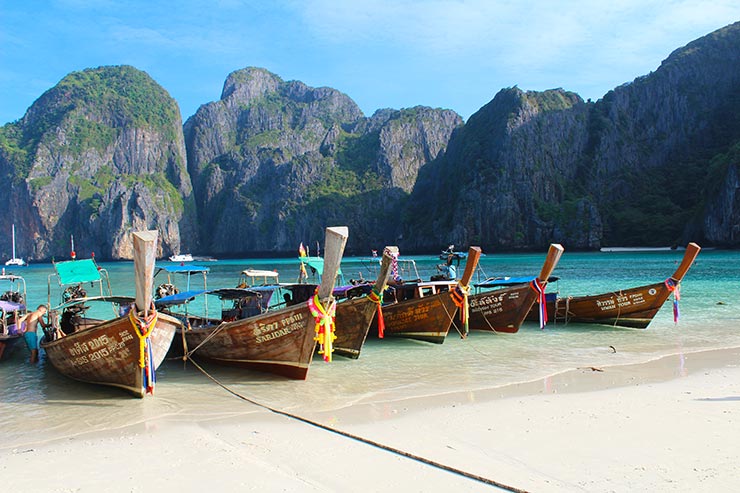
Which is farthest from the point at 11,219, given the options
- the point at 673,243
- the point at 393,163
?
the point at 673,243

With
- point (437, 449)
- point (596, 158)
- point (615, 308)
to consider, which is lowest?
point (437, 449)

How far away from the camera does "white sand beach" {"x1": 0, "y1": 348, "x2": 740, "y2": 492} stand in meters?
5.68

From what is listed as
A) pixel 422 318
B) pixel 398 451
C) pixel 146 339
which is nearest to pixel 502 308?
pixel 422 318

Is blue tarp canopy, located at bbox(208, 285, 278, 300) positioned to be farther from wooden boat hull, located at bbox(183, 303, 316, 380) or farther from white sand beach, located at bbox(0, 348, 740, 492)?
white sand beach, located at bbox(0, 348, 740, 492)

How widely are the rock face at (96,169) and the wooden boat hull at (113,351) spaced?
138538 millimetres

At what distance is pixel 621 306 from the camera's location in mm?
17406

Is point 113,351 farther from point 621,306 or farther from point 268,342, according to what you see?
point 621,306

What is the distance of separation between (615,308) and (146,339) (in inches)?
580

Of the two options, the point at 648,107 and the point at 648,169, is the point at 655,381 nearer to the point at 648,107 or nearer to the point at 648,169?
the point at 648,169

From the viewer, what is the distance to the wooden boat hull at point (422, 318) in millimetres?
14852

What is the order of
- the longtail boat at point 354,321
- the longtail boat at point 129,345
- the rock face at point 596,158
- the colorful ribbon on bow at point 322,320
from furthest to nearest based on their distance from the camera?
the rock face at point 596,158 → the longtail boat at point 354,321 → the colorful ribbon on bow at point 322,320 → the longtail boat at point 129,345

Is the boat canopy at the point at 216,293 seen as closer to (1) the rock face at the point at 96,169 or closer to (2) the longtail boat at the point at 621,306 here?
(2) the longtail boat at the point at 621,306

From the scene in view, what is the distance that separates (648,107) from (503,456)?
144089 mm

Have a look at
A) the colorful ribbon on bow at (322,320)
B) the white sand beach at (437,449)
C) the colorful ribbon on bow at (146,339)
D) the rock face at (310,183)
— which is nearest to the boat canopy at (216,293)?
the colorful ribbon on bow at (146,339)
